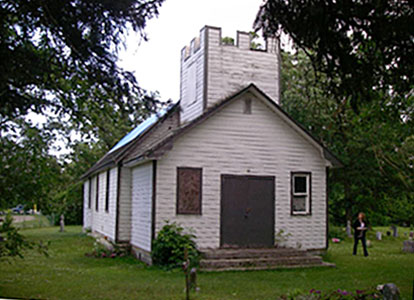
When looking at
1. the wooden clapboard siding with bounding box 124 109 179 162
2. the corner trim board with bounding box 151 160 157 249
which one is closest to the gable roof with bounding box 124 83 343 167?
the corner trim board with bounding box 151 160 157 249

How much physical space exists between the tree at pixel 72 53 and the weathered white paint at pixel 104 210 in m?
11.9

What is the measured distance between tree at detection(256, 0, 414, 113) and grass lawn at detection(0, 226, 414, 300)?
4677 millimetres

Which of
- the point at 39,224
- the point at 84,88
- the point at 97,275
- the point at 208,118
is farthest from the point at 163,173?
the point at 39,224

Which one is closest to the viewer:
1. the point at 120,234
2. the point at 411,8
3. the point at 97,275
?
the point at 411,8

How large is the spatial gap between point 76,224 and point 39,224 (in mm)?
2819

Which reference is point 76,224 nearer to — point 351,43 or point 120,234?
point 120,234

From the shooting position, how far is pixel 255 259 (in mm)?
14773

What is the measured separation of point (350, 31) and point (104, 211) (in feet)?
54.3

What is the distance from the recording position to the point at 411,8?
7672mm

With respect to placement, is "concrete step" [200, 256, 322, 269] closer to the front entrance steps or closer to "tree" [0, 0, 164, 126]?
the front entrance steps

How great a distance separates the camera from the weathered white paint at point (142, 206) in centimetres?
1611

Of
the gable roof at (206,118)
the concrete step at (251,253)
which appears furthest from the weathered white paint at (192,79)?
the concrete step at (251,253)

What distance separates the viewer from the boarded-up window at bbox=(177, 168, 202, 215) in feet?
51.8

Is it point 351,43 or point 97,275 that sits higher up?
point 351,43
